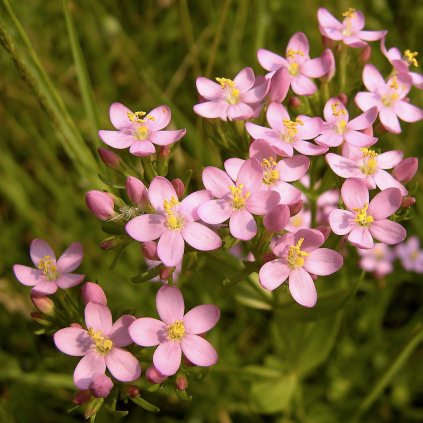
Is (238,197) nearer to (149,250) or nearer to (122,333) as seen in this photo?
(149,250)

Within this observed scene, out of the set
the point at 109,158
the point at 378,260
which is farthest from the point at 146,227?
the point at 378,260

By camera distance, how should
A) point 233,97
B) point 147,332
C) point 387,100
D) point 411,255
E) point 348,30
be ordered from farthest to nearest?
point 411,255 → point 348,30 → point 387,100 → point 233,97 → point 147,332

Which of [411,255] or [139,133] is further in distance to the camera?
[411,255]

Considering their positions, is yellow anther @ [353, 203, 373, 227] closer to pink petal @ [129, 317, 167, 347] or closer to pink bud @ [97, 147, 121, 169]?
pink petal @ [129, 317, 167, 347]

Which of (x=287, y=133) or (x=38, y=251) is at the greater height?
(x=287, y=133)

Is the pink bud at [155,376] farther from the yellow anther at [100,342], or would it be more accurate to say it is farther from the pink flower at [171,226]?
the pink flower at [171,226]

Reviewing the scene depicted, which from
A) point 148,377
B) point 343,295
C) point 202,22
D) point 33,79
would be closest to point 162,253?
point 148,377

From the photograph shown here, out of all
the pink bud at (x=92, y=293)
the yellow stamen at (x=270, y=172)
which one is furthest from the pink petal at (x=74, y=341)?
the yellow stamen at (x=270, y=172)

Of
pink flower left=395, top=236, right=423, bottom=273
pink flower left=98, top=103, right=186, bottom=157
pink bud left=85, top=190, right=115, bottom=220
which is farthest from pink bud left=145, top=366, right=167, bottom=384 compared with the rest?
pink flower left=395, top=236, right=423, bottom=273

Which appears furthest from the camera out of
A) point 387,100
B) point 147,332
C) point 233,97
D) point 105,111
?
point 105,111
